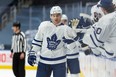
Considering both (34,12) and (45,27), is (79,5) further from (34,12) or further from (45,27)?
(45,27)

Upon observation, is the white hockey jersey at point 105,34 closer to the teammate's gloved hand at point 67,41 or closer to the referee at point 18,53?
the teammate's gloved hand at point 67,41

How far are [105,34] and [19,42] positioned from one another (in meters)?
3.29

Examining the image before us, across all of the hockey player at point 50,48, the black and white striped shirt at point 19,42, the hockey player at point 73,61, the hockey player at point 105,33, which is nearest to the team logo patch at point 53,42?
the hockey player at point 50,48

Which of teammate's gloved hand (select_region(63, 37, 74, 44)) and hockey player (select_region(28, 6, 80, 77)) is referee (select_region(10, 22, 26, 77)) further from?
hockey player (select_region(28, 6, 80, 77))

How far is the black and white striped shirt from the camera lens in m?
5.16

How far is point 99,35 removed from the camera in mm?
1989

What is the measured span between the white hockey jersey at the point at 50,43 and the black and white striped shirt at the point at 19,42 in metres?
1.60

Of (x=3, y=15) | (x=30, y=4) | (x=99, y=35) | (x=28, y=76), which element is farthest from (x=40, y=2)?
(x=99, y=35)

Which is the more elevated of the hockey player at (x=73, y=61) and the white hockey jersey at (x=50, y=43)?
the white hockey jersey at (x=50, y=43)

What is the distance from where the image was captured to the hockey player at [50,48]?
3546 millimetres

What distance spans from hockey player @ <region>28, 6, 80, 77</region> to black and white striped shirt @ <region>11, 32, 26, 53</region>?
1.58 metres

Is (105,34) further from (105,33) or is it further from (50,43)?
(50,43)

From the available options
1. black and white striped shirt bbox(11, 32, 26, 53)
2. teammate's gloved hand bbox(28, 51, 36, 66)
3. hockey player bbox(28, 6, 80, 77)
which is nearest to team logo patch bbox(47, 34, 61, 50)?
hockey player bbox(28, 6, 80, 77)

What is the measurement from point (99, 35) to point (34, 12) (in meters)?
5.66
